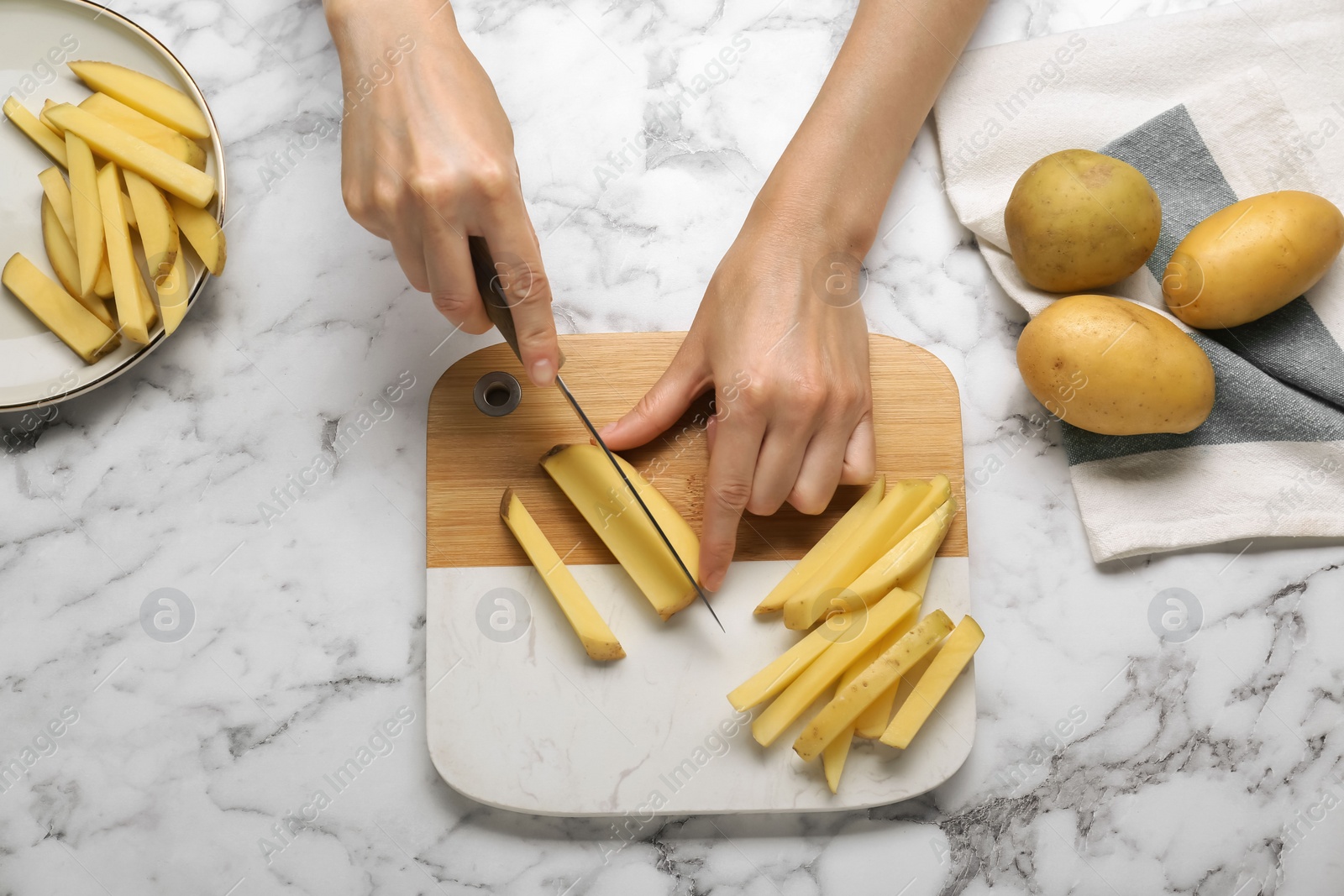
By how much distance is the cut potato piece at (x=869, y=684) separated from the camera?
1.33 metres

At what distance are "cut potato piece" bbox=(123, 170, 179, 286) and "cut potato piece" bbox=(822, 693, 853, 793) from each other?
1.26 metres

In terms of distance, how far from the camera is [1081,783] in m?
1.52

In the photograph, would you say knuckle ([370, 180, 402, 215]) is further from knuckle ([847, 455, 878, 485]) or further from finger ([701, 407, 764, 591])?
knuckle ([847, 455, 878, 485])

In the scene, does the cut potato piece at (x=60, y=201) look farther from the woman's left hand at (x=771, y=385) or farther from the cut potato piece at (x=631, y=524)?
the woman's left hand at (x=771, y=385)

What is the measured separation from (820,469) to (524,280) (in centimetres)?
54

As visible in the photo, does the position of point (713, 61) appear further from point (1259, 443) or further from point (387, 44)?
point (1259, 443)

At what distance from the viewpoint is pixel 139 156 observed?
4.61ft

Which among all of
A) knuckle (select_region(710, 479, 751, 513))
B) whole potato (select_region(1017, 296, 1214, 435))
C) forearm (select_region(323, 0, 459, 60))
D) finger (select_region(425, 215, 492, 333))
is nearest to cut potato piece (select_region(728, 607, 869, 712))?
knuckle (select_region(710, 479, 751, 513))

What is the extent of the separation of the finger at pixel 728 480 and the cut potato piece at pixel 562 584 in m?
0.19

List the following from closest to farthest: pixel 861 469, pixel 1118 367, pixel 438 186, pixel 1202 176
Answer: pixel 438 186 < pixel 1118 367 < pixel 861 469 < pixel 1202 176

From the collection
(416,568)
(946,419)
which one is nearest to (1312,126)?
(946,419)

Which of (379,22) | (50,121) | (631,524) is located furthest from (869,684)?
(50,121)

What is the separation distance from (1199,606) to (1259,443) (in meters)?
0.29

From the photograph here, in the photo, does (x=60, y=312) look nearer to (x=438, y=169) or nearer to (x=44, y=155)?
(x=44, y=155)
